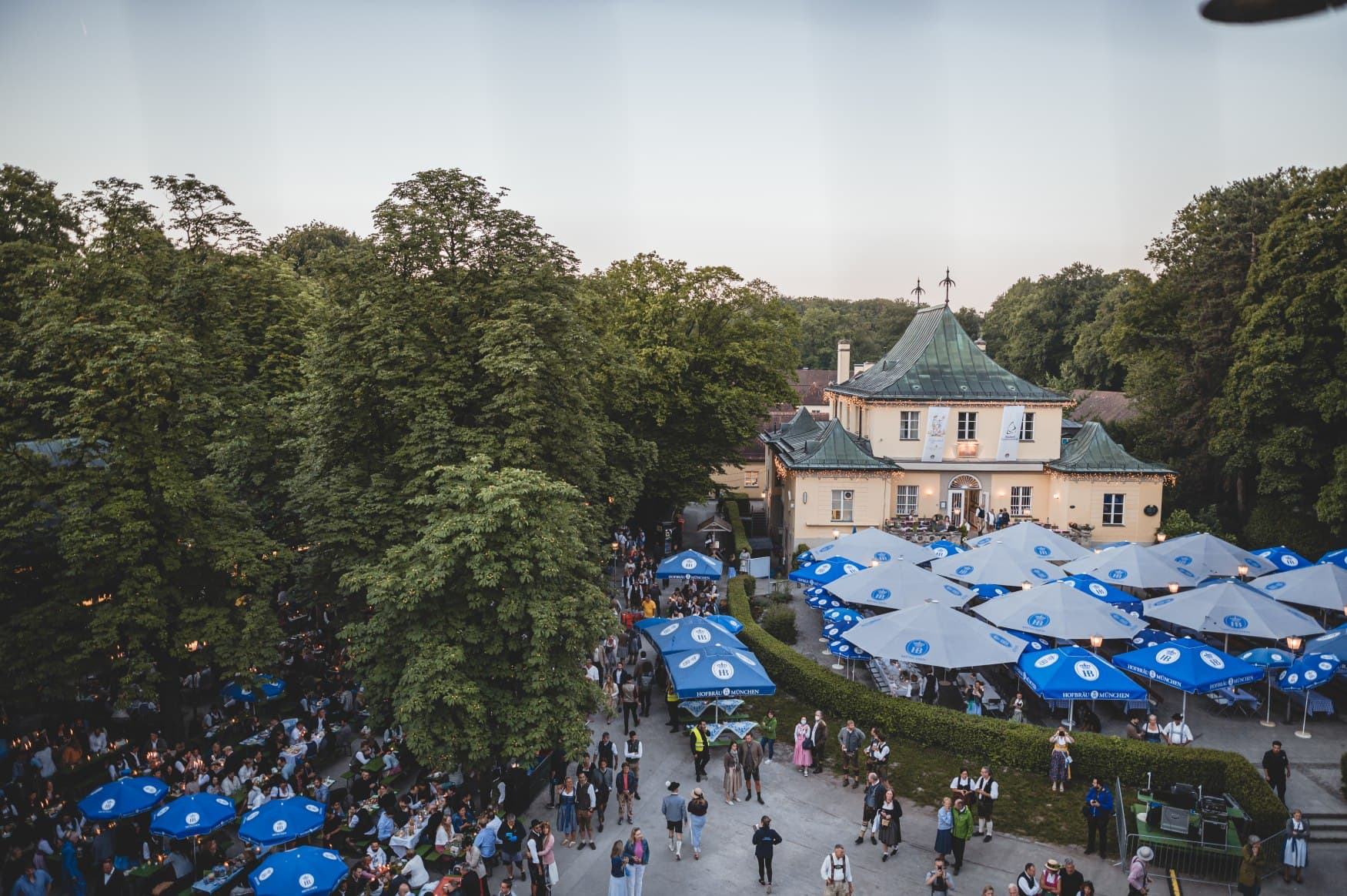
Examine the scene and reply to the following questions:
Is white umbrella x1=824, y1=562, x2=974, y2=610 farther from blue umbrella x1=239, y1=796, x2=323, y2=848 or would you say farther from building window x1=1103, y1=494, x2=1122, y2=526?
building window x1=1103, y1=494, x2=1122, y2=526

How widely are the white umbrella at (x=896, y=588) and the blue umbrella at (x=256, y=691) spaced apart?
49.4 ft

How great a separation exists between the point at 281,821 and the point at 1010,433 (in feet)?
110

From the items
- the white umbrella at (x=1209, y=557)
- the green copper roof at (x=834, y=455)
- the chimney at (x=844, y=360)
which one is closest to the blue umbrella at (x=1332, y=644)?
the white umbrella at (x=1209, y=557)

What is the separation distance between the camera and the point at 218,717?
19.4m

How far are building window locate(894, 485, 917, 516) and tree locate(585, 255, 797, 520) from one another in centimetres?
717

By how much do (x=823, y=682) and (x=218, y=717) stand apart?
47.9 feet

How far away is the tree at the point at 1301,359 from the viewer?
31781mm

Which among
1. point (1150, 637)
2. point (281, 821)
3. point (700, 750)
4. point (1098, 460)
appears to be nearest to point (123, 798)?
point (281, 821)

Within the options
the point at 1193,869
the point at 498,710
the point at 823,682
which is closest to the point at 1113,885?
the point at 1193,869

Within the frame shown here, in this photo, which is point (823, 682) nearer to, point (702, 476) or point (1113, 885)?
point (1113, 885)

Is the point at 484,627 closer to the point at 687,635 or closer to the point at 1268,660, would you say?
the point at 687,635

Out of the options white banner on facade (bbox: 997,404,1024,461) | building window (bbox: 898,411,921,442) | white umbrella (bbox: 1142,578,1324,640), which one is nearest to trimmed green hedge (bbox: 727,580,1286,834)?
white umbrella (bbox: 1142,578,1324,640)

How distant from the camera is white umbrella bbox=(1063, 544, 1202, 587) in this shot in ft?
84.8

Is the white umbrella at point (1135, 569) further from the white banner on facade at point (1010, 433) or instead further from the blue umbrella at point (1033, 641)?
the white banner on facade at point (1010, 433)
